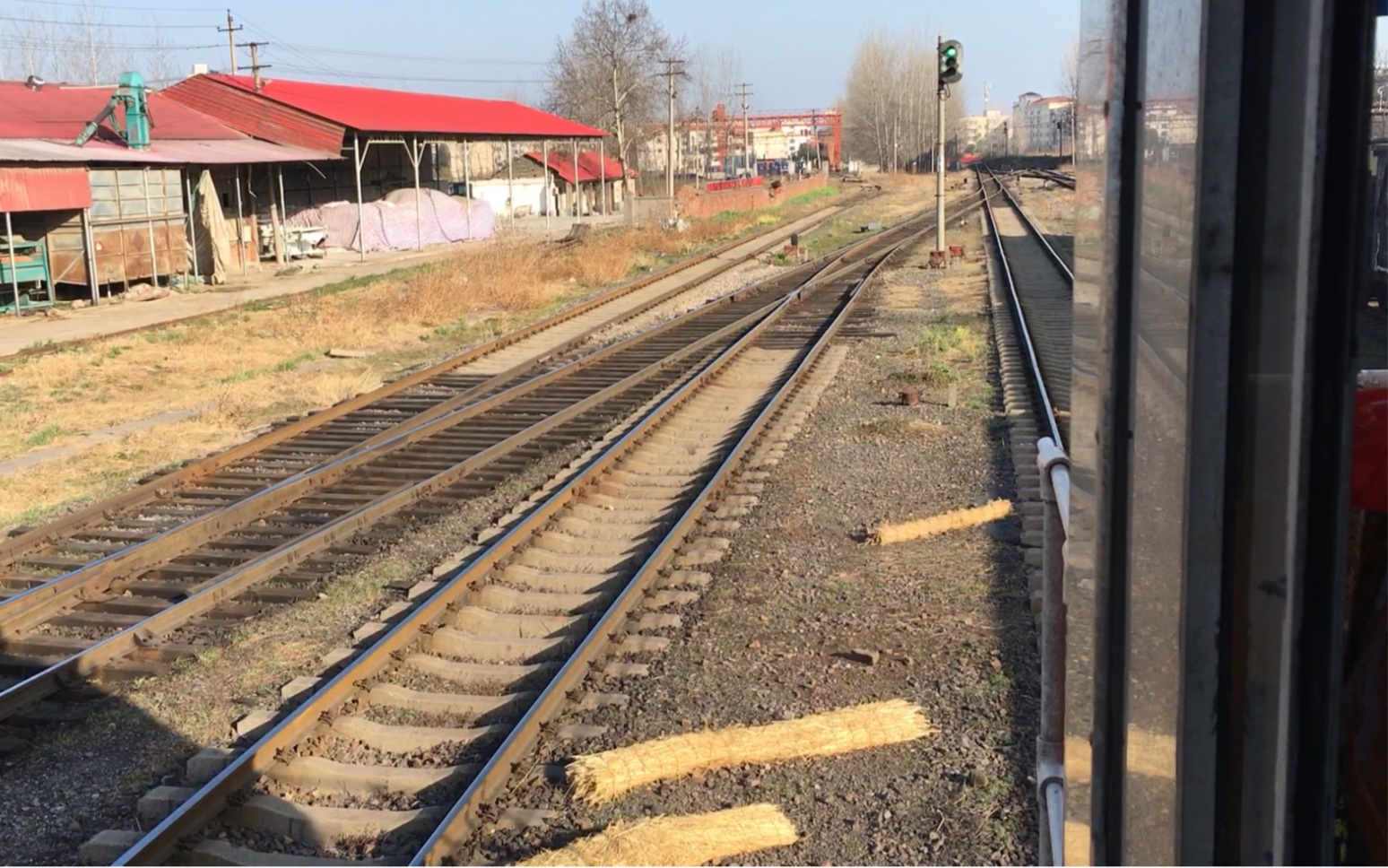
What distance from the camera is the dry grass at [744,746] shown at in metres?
4.84

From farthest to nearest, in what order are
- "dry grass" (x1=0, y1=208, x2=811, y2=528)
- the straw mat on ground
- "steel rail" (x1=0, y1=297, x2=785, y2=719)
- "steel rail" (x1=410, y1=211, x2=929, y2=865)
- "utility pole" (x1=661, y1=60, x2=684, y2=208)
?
"utility pole" (x1=661, y1=60, x2=684, y2=208) < "dry grass" (x1=0, y1=208, x2=811, y2=528) < the straw mat on ground < "steel rail" (x1=0, y1=297, x2=785, y2=719) < "steel rail" (x1=410, y1=211, x2=929, y2=865)

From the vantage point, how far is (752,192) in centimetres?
5578

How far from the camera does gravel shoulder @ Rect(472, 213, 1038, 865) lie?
15.0 ft

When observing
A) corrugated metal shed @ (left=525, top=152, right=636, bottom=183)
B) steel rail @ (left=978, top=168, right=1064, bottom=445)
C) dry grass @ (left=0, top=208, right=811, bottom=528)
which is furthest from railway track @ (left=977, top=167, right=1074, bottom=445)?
corrugated metal shed @ (left=525, top=152, right=636, bottom=183)

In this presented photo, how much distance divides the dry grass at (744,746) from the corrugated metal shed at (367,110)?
2980cm

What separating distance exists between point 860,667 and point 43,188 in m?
20.8

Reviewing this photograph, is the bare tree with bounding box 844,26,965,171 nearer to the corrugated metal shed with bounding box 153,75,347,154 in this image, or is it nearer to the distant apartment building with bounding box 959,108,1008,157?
the distant apartment building with bounding box 959,108,1008,157

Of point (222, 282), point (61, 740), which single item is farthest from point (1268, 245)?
point (222, 282)

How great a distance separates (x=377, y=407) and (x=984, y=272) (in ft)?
51.3

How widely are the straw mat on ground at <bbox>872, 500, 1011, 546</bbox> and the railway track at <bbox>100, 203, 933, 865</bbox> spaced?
1.11 meters

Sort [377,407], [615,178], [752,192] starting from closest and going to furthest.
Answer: [377,407], [752,192], [615,178]

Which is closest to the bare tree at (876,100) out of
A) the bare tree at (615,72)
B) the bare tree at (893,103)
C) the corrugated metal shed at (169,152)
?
the bare tree at (893,103)

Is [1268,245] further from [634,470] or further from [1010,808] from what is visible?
[634,470]

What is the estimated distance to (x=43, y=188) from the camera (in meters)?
22.1
